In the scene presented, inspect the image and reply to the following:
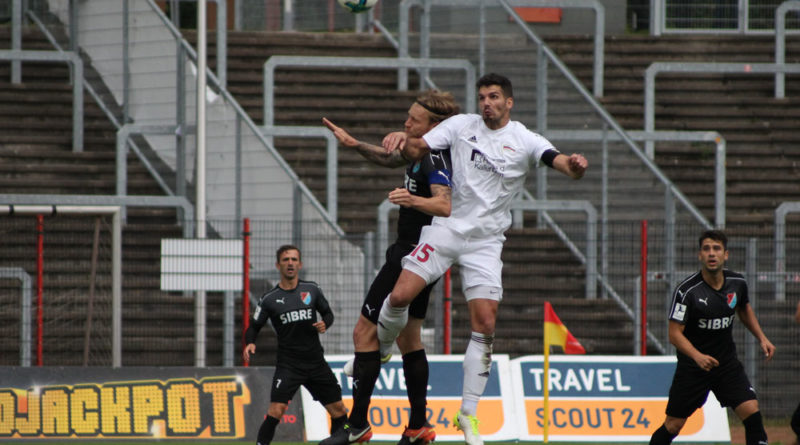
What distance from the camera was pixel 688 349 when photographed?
34.2ft

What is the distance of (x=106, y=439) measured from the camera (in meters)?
13.2

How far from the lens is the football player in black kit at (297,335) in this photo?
1226 centimetres

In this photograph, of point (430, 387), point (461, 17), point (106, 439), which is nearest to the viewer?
point (106, 439)

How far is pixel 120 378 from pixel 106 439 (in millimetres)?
655

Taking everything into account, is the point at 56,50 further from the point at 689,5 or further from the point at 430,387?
the point at 689,5

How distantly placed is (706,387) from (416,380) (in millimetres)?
2820

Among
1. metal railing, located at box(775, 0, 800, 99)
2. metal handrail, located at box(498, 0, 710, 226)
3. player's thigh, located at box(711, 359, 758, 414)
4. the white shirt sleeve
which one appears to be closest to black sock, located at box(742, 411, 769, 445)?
player's thigh, located at box(711, 359, 758, 414)

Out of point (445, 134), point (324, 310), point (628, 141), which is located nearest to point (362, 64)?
point (628, 141)

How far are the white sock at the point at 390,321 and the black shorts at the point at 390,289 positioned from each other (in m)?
0.13

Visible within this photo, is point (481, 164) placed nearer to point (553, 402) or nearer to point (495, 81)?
point (495, 81)

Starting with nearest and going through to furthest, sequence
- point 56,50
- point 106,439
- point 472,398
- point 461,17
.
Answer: point 472,398, point 106,439, point 461,17, point 56,50

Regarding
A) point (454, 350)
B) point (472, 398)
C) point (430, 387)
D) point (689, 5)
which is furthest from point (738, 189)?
point (472, 398)

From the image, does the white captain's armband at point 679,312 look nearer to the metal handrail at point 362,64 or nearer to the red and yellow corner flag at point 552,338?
the red and yellow corner flag at point 552,338

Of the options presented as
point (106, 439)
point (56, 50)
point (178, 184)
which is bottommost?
point (106, 439)
